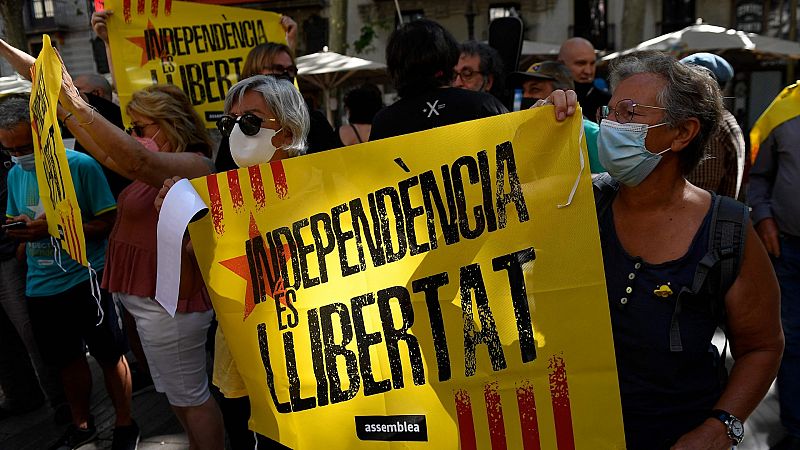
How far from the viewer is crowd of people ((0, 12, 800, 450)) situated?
5.81 ft

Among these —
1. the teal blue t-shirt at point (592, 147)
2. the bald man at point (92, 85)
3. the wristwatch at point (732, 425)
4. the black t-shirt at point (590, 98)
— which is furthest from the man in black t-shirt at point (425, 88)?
the bald man at point (92, 85)

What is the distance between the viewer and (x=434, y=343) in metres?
1.75

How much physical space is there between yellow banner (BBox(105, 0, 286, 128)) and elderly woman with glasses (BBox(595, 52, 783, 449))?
3140mm

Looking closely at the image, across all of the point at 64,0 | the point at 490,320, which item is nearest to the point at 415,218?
the point at 490,320

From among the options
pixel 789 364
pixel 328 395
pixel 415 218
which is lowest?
pixel 789 364

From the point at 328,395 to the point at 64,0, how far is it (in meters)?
27.5

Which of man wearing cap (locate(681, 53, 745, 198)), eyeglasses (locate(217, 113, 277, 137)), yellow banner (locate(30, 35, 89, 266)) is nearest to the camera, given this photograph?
eyeglasses (locate(217, 113, 277, 137))

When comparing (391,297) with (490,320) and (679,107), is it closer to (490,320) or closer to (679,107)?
(490,320)

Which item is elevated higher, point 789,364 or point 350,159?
point 350,159

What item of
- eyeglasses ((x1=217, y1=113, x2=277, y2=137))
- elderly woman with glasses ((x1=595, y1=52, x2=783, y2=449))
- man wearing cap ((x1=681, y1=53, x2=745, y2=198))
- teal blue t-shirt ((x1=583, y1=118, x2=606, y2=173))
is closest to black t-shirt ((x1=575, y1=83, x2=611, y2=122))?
man wearing cap ((x1=681, y1=53, x2=745, y2=198))

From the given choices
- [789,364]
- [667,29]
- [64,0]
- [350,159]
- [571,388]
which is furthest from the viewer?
[64,0]

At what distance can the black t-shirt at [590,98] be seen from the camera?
4.84 metres

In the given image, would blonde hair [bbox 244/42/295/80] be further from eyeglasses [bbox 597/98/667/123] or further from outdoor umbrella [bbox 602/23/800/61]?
outdoor umbrella [bbox 602/23/800/61]

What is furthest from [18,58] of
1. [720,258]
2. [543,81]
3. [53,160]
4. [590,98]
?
[590,98]
